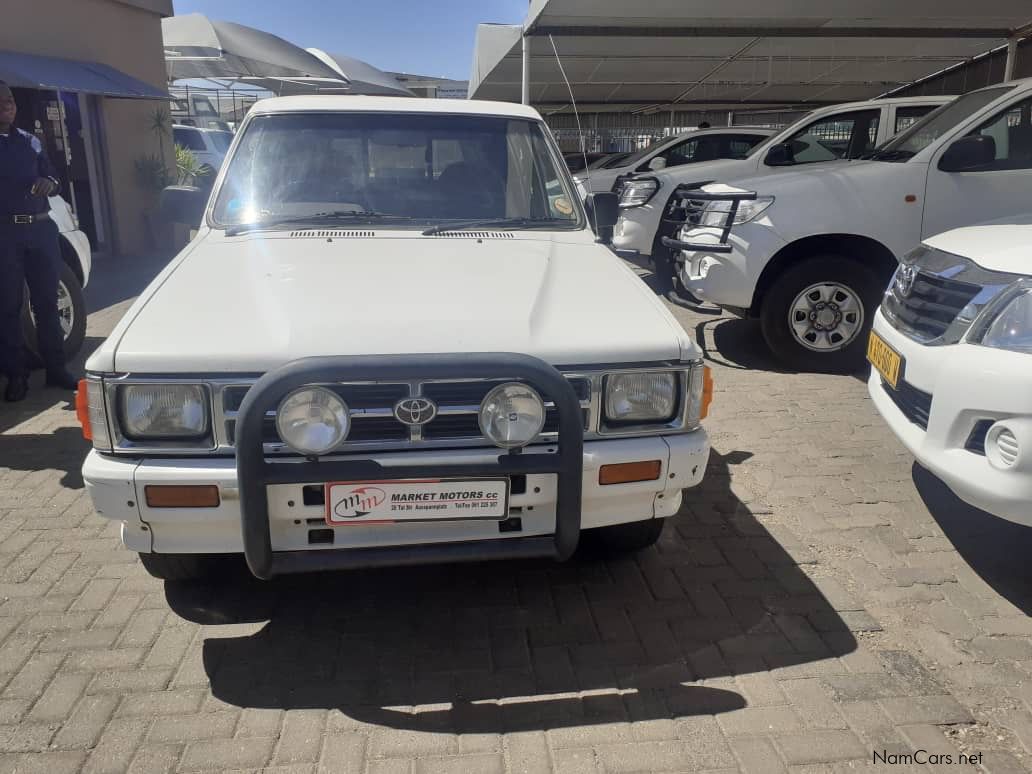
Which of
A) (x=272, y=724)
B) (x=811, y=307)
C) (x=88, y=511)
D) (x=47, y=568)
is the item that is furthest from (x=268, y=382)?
(x=811, y=307)

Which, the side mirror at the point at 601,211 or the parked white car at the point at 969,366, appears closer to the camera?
A: the parked white car at the point at 969,366

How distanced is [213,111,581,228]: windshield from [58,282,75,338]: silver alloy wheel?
121 inches

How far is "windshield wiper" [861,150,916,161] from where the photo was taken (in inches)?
232

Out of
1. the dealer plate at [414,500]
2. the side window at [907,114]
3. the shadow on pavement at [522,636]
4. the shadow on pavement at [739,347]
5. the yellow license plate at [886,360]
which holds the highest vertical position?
the side window at [907,114]

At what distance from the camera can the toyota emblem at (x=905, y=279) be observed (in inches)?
148

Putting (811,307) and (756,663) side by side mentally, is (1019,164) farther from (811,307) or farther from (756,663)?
(756,663)

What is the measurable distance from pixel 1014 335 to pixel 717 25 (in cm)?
779

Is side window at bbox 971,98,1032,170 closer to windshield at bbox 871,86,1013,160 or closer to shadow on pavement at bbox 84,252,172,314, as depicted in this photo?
windshield at bbox 871,86,1013,160

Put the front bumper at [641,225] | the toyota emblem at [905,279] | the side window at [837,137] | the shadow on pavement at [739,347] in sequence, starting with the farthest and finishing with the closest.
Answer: the front bumper at [641,225]
the side window at [837,137]
the shadow on pavement at [739,347]
the toyota emblem at [905,279]

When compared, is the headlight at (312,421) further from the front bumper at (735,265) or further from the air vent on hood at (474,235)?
the front bumper at (735,265)

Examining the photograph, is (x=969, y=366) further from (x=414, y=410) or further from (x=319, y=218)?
(x=319, y=218)

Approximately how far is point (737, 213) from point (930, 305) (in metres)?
2.72

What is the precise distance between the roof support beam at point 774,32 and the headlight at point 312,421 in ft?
26.1

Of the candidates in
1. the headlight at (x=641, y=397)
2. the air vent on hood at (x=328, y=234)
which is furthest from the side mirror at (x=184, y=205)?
the headlight at (x=641, y=397)
